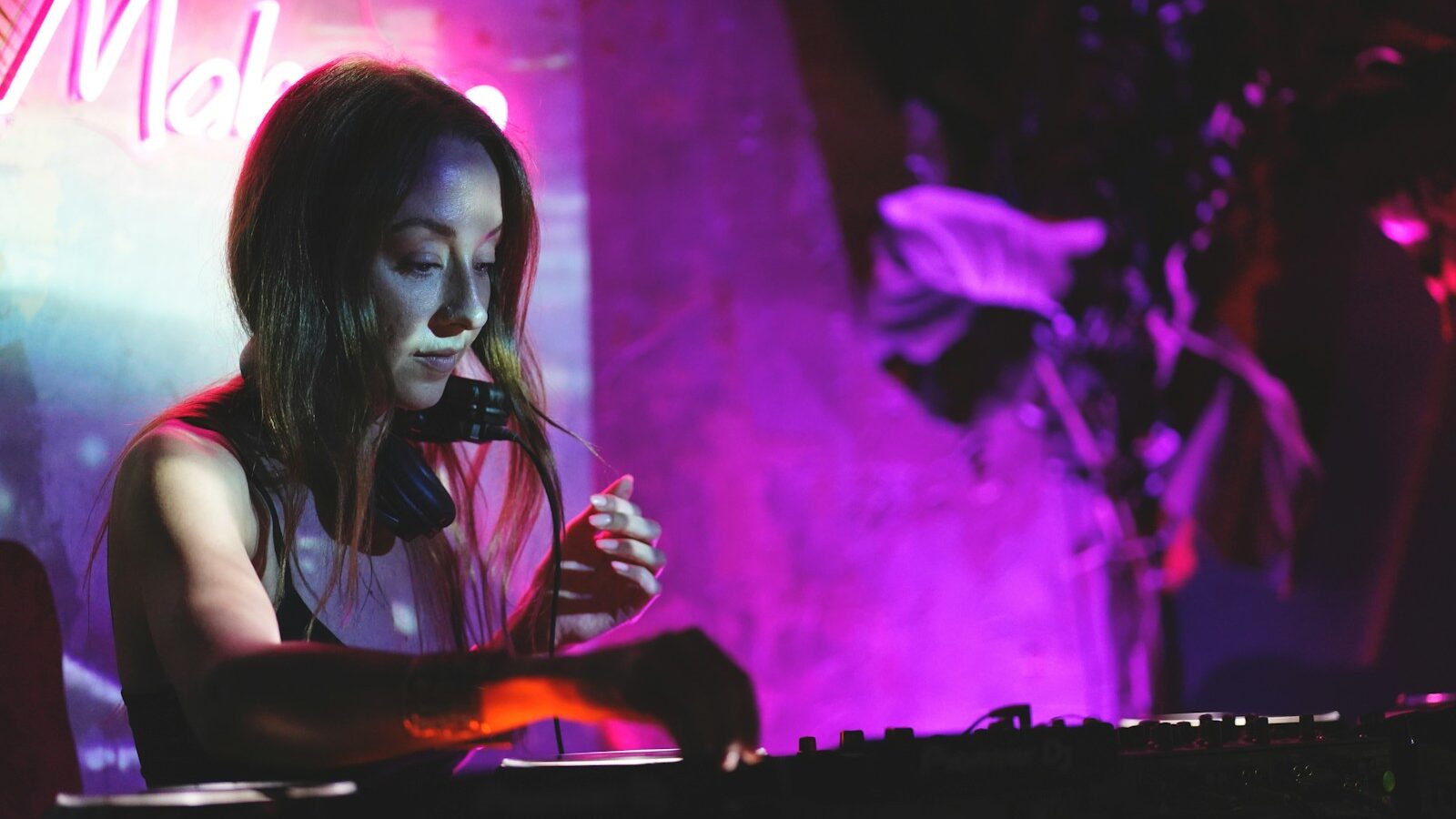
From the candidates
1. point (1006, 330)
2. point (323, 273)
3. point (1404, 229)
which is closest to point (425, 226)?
point (323, 273)

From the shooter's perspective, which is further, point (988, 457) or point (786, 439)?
point (988, 457)

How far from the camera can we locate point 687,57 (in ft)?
9.41

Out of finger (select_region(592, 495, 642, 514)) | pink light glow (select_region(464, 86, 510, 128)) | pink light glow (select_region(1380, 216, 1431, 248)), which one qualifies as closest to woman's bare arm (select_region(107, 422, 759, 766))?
finger (select_region(592, 495, 642, 514))

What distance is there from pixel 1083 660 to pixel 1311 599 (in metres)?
0.57

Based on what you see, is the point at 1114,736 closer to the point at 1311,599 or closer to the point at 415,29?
the point at 415,29

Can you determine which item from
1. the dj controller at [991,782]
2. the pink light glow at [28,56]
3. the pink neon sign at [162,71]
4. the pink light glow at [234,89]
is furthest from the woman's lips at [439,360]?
the pink light glow at [28,56]

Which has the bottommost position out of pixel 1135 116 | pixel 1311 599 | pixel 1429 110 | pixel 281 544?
pixel 281 544

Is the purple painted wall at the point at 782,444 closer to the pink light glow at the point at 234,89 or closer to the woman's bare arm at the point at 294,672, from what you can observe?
the pink light glow at the point at 234,89

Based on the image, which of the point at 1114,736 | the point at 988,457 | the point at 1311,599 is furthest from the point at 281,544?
the point at 1311,599

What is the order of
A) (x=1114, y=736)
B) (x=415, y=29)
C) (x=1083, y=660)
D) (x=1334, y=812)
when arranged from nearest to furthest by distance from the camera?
(x=1114, y=736) < (x=1334, y=812) < (x=415, y=29) < (x=1083, y=660)

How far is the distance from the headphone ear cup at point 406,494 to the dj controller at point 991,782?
12.3 inches

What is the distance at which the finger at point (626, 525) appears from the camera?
1.33 metres

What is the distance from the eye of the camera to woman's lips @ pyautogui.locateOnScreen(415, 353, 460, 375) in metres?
1.24

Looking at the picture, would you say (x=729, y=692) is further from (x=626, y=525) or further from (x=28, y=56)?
(x=28, y=56)
